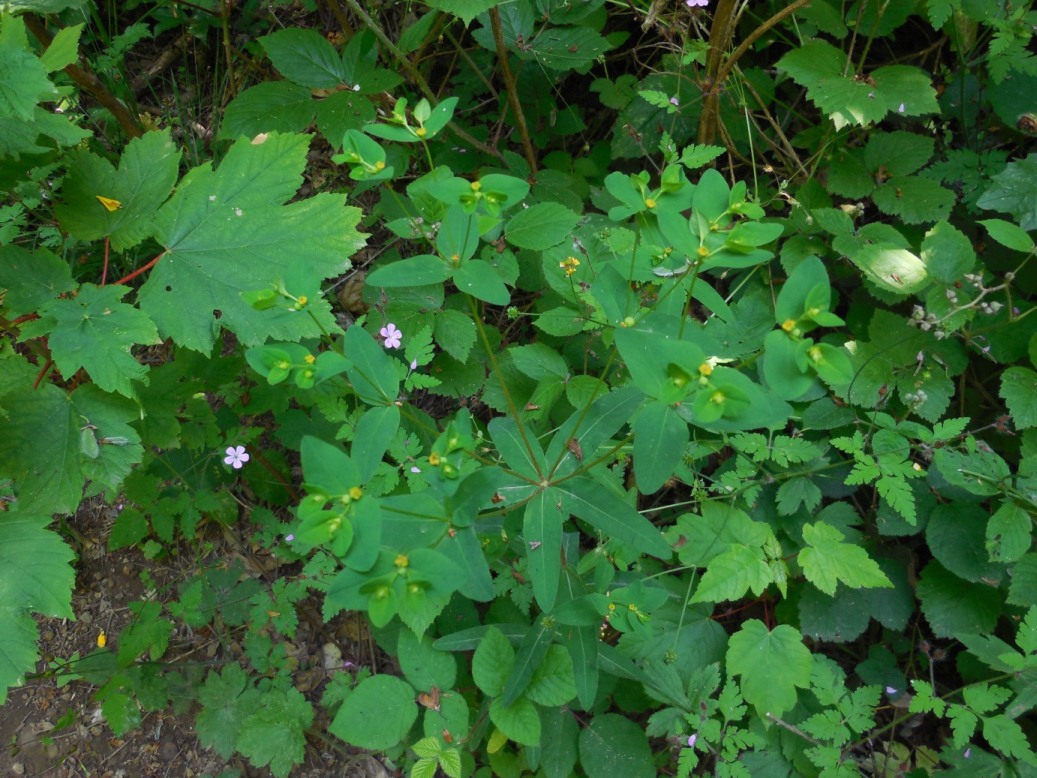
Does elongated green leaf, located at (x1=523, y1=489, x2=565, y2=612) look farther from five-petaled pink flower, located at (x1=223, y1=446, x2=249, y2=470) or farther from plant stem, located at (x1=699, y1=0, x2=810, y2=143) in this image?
plant stem, located at (x1=699, y1=0, x2=810, y2=143)

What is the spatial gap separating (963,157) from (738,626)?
197 centimetres

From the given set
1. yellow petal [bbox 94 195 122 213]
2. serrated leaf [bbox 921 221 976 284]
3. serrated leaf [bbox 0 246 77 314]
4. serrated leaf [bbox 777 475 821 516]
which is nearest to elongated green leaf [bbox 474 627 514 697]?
serrated leaf [bbox 777 475 821 516]

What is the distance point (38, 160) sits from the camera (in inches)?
81.6

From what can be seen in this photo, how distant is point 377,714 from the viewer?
2117mm

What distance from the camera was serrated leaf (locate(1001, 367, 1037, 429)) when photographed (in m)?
2.19

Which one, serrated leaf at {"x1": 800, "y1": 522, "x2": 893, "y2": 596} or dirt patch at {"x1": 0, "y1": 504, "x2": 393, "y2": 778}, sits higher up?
serrated leaf at {"x1": 800, "y1": 522, "x2": 893, "y2": 596}

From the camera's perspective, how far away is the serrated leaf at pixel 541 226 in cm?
217

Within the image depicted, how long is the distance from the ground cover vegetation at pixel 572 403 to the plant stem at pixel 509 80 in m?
0.04

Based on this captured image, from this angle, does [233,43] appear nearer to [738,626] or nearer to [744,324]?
[744,324]

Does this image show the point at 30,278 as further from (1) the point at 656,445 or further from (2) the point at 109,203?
(1) the point at 656,445

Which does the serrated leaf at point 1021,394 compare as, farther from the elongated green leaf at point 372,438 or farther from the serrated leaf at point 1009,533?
the elongated green leaf at point 372,438

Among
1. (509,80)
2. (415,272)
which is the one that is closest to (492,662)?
(415,272)

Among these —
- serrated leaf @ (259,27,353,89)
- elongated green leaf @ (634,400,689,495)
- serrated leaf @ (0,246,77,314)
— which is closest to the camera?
elongated green leaf @ (634,400,689,495)

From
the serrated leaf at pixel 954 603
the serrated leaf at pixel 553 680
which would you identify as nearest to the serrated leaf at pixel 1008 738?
the serrated leaf at pixel 954 603
